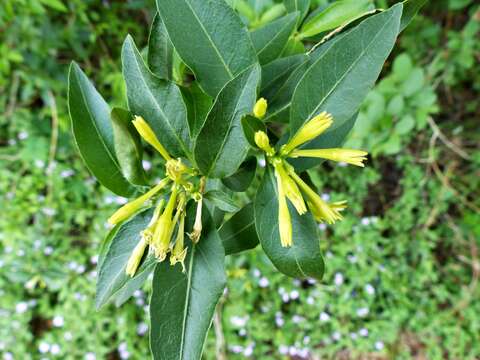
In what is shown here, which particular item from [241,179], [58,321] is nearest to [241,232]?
[241,179]

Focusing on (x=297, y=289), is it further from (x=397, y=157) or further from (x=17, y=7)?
(x=17, y=7)

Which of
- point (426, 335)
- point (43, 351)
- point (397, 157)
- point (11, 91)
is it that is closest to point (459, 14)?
point (397, 157)

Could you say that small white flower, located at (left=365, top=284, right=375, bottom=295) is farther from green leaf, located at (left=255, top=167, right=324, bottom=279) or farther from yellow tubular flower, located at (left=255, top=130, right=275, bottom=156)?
yellow tubular flower, located at (left=255, top=130, right=275, bottom=156)

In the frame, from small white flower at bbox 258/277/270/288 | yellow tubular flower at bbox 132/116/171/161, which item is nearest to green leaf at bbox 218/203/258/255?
yellow tubular flower at bbox 132/116/171/161

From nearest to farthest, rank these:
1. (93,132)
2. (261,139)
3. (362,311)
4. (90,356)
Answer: (261,139), (93,132), (90,356), (362,311)

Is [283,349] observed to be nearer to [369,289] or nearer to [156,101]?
[369,289]
